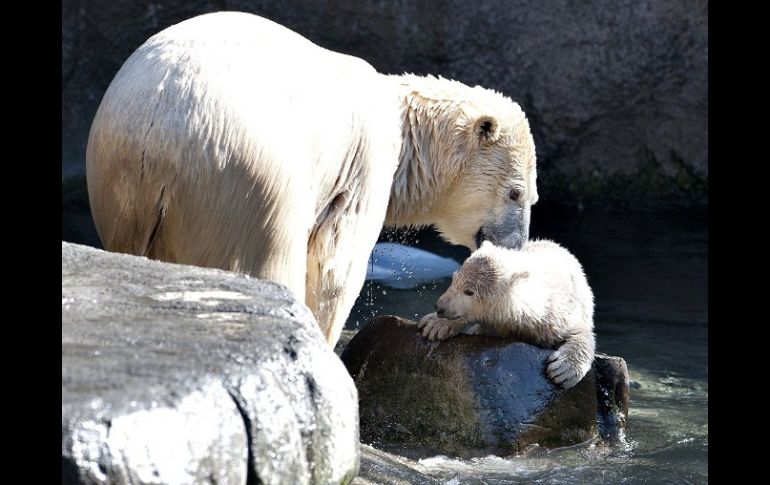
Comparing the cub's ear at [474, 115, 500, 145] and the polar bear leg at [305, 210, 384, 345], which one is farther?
the cub's ear at [474, 115, 500, 145]

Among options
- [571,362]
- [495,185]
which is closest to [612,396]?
[571,362]

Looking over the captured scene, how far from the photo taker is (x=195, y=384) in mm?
1716

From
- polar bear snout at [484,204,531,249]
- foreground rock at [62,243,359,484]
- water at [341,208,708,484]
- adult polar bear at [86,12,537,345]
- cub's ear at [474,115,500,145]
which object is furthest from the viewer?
polar bear snout at [484,204,531,249]

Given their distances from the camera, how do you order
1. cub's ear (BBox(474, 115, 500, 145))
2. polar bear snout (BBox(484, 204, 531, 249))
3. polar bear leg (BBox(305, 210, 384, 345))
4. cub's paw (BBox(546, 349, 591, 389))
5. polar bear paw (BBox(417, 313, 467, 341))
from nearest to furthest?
polar bear leg (BBox(305, 210, 384, 345)) < cub's paw (BBox(546, 349, 591, 389)) < polar bear paw (BBox(417, 313, 467, 341)) < cub's ear (BBox(474, 115, 500, 145)) < polar bear snout (BBox(484, 204, 531, 249))

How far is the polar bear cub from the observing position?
161 inches

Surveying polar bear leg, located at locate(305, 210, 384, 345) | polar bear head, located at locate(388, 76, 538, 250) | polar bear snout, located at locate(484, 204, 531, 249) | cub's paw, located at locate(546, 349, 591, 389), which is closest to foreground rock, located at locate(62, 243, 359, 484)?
polar bear leg, located at locate(305, 210, 384, 345)

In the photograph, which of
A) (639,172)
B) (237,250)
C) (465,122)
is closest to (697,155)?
(639,172)

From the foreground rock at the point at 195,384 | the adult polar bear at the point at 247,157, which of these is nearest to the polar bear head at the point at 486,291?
the adult polar bear at the point at 247,157

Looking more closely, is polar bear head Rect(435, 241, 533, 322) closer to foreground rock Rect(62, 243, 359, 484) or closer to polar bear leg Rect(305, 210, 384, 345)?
polar bear leg Rect(305, 210, 384, 345)

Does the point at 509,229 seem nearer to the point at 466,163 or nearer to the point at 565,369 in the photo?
the point at 466,163

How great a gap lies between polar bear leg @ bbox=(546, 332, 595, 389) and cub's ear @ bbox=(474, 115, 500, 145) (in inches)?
32.5

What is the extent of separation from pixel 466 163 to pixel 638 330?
88.1 inches

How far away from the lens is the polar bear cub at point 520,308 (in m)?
4.08
